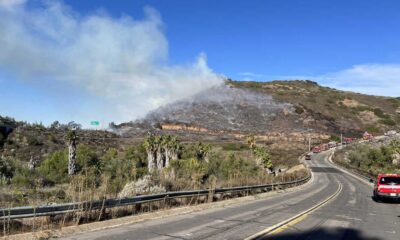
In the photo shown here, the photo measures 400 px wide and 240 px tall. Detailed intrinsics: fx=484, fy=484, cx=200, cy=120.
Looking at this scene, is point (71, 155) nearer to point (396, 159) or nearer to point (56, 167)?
point (56, 167)

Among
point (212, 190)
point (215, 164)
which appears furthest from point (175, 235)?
point (215, 164)

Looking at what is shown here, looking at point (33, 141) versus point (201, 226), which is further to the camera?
point (33, 141)

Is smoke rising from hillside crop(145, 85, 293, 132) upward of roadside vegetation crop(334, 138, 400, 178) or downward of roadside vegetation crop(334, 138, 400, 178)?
upward

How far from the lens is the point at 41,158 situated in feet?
205

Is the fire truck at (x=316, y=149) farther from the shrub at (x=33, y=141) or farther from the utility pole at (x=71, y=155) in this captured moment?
the utility pole at (x=71, y=155)

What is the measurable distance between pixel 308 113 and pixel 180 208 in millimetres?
164605

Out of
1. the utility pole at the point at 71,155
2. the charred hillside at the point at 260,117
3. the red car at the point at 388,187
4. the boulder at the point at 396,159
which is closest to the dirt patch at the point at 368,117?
the charred hillside at the point at 260,117

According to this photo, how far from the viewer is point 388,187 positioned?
28000 millimetres

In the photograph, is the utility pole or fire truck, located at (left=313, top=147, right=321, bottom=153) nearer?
the utility pole

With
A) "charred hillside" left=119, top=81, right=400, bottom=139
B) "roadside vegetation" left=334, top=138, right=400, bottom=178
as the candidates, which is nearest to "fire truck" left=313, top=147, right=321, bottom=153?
"roadside vegetation" left=334, top=138, right=400, bottom=178

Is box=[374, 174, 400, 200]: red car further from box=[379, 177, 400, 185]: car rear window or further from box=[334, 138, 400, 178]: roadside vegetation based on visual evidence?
box=[334, 138, 400, 178]: roadside vegetation

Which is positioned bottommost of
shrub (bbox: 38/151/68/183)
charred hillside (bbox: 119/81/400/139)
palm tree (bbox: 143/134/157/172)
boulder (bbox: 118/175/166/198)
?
shrub (bbox: 38/151/68/183)

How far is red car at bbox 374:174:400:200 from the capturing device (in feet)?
90.7

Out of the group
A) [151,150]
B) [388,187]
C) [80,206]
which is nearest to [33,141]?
[151,150]
